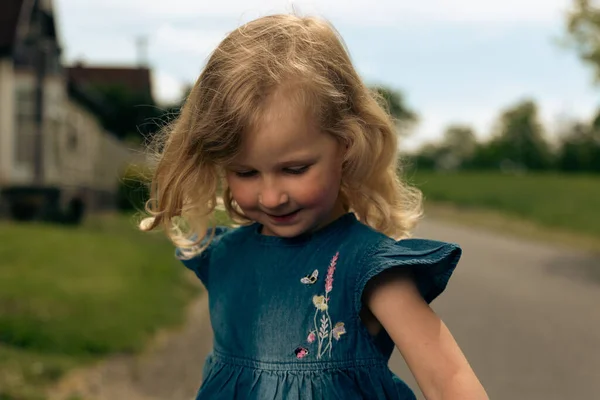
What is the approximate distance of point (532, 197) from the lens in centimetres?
2666

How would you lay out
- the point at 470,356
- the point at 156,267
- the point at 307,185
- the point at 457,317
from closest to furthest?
the point at 307,185
the point at 470,356
the point at 457,317
the point at 156,267

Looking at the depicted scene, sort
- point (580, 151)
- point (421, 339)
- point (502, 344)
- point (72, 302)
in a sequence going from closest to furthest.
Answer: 1. point (421, 339)
2. point (502, 344)
3. point (72, 302)
4. point (580, 151)

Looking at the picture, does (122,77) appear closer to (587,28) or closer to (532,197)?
(532,197)

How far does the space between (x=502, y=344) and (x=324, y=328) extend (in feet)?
16.1

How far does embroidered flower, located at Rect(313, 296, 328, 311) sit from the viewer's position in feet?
6.14

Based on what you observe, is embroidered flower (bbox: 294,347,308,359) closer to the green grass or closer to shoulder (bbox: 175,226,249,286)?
shoulder (bbox: 175,226,249,286)

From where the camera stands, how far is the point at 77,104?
78.2ft

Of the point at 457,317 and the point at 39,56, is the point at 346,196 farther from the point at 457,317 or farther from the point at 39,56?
the point at 39,56

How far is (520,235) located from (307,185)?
16249mm

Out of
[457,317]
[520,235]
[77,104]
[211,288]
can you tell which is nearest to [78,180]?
[77,104]

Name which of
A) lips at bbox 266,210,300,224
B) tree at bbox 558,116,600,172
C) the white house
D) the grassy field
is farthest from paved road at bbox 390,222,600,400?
tree at bbox 558,116,600,172

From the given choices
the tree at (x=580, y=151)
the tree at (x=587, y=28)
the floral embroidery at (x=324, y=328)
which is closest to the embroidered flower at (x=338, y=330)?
the floral embroidery at (x=324, y=328)

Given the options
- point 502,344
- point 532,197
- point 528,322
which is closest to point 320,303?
point 502,344

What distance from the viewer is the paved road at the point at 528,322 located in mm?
5445
